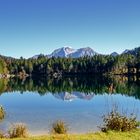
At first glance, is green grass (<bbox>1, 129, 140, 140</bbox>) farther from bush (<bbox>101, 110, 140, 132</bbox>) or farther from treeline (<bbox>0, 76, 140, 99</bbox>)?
treeline (<bbox>0, 76, 140, 99</bbox>)

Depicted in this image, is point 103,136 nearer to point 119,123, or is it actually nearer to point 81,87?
point 119,123

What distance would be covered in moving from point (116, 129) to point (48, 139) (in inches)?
149

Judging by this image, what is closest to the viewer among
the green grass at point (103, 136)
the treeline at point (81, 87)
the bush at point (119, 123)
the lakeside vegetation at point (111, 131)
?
the green grass at point (103, 136)

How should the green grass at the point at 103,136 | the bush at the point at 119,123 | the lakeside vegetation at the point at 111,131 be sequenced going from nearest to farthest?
1. the green grass at the point at 103,136
2. the lakeside vegetation at the point at 111,131
3. the bush at the point at 119,123

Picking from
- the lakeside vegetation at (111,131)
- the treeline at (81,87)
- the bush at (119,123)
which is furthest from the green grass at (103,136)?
the treeline at (81,87)

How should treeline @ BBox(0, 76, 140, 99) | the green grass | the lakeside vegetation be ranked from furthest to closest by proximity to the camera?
treeline @ BBox(0, 76, 140, 99), the lakeside vegetation, the green grass

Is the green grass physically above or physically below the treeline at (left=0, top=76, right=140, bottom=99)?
below

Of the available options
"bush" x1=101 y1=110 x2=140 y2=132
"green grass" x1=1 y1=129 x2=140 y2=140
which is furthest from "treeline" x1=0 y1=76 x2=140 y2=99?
"green grass" x1=1 y1=129 x2=140 y2=140

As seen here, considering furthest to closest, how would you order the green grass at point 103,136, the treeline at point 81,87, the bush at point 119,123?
the treeline at point 81,87 < the bush at point 119,123 < the green grass at point 103,136

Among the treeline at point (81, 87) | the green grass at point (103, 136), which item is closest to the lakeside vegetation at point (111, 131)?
the green grass at point (103, 136)

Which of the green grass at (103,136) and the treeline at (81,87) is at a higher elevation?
the treeline at (81,87)

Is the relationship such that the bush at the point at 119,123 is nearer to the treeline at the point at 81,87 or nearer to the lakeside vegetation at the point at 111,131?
the lakeside vegetation at the point at 111,131

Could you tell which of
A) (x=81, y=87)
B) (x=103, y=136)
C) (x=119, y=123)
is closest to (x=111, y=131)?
(x=119, y=123)

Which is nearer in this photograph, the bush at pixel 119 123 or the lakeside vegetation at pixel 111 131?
the lakeside vegetation at pixel 111 131
